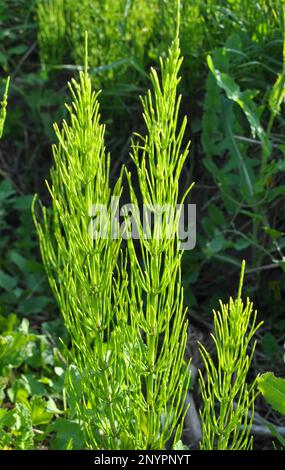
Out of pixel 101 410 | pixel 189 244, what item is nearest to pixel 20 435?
pixel 101 410

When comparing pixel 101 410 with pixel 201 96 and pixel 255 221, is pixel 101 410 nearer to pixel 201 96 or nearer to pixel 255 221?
pixel 255 221

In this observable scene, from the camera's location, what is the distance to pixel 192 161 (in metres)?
2.64

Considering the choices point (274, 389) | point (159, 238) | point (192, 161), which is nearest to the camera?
point (159, 238)

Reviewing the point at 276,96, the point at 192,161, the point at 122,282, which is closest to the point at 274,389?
the point at 122,282

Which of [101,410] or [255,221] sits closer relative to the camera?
[101,410]

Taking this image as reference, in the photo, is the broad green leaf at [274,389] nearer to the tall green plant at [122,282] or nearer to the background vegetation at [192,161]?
the tall green plant at [122,282]

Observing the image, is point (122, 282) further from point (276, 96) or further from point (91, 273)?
point (276, 96)

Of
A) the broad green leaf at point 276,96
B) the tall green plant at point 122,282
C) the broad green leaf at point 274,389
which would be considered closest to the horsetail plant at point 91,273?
the tall green plant at point 122,282

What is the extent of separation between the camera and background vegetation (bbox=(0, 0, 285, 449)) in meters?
2.22

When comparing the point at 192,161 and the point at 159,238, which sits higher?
the point at 192,161

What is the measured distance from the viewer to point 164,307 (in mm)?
1550

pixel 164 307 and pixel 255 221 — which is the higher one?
pixel 255 221

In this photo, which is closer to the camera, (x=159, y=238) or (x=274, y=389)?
(x=159, y=238)
